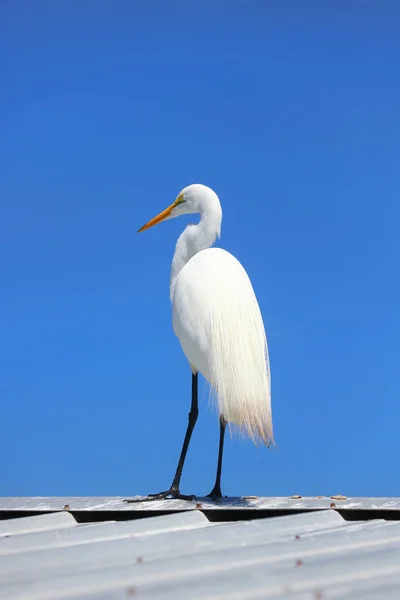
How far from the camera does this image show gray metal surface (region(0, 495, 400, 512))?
5.08 m

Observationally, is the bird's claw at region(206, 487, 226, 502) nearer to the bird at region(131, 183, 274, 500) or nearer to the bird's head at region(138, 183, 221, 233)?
the bird at region(131, 183, 274, 500)

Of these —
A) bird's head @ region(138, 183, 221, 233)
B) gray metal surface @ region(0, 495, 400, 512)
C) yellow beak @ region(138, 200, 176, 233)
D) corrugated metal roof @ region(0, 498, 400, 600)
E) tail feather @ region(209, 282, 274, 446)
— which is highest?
yellow beak @ region(138, 200, 176, 233)

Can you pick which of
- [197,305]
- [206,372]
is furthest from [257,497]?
[197,305]

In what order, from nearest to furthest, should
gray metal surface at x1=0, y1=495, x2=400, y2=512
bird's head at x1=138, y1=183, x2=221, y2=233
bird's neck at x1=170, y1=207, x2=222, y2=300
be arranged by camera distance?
gray metal surface at x1=0, y1=495, x2=400, y2=512 < bird's neck at x1=170, y1=207, x2=222, y2=300 < bird's head at x1=138, y1=183, x2=221, y2=233

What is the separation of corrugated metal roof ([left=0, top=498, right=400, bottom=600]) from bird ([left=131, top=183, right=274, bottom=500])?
6.14ft

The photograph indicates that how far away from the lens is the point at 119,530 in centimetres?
402

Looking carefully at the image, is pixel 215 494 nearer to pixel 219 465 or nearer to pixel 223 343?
pixel 219 465

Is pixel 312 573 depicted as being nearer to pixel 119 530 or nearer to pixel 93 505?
pixel 119 530

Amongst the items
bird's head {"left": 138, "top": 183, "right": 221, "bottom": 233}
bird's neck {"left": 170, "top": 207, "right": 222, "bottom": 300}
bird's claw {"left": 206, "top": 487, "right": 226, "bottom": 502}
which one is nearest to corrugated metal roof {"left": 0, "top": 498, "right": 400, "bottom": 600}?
bird's claw {"left": 206, "top": 487, "right": 226, "bottom": 502}

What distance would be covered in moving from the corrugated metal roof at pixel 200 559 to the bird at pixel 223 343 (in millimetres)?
1872

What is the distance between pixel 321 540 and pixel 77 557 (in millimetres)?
1130

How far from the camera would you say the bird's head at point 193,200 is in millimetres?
8219

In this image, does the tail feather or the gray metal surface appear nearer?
the gray metal surface

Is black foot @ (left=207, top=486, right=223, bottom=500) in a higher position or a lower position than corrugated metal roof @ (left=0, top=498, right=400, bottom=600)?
higher
